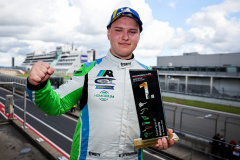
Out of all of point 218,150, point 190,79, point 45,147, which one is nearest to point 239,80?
point 190,79

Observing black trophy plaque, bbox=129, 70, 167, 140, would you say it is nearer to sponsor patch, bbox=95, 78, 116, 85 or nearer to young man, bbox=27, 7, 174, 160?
young man, bbox=27, 7, 174, 160

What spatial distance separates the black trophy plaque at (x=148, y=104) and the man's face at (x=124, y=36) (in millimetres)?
377

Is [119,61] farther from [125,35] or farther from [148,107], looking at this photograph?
[148,107]

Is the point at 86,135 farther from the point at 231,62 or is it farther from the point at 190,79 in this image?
the point at 231,62

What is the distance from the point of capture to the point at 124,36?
5.53 feet

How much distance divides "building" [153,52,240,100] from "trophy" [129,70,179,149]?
86.9ft

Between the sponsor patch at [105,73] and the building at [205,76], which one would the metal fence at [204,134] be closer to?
the sponsor patch at [105,73]

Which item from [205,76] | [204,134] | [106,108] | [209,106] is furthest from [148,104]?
[205,76]

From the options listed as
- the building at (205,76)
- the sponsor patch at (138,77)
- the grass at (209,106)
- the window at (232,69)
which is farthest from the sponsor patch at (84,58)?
the sponsor patch at (138,77)

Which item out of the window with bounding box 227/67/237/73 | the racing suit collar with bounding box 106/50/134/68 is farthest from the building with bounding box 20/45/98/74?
the racing suit collar with bounding box 106/50/134/68

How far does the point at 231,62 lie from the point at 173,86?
53.3 ft

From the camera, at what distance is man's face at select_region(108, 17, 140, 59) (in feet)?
5.53

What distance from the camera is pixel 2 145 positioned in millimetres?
4309

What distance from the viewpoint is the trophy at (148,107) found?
1.48 metres
